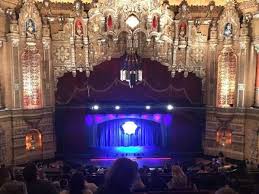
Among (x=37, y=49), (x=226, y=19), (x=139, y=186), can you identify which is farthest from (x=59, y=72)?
(x=139, y=186)

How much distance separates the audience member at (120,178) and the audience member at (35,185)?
1.54 meters

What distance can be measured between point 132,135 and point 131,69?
15.2 feet

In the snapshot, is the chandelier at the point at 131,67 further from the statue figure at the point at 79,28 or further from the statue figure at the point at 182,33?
the statue figure at the point at 79,28

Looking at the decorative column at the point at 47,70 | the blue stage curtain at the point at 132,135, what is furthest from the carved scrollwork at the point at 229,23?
the decorative column at the point at 47,70

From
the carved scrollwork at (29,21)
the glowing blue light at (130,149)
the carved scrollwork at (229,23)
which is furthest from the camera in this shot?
the glowing blue light at (130,149)

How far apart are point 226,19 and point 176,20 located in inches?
108

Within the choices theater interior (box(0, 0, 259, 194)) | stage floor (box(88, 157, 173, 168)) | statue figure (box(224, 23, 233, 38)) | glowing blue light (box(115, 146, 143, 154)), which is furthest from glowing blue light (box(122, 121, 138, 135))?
statue figure (box(224, 23, 233, 38))


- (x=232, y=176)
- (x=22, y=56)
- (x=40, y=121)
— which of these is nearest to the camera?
(x=232, y=176)

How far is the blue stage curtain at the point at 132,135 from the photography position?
69.9ft

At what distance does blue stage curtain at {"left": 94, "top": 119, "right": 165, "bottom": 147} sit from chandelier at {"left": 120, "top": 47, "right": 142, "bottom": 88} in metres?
3.51

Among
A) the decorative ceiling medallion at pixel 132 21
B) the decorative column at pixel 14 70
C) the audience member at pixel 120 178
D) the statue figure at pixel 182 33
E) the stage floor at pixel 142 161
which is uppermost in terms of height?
the decorative ceiling medallion at pixel 132 21

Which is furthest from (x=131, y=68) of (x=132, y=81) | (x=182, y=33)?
(x=182, y=33)

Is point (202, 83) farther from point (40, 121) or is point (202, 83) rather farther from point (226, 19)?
point (40, 121)

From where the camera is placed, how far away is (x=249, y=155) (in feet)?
61.5
